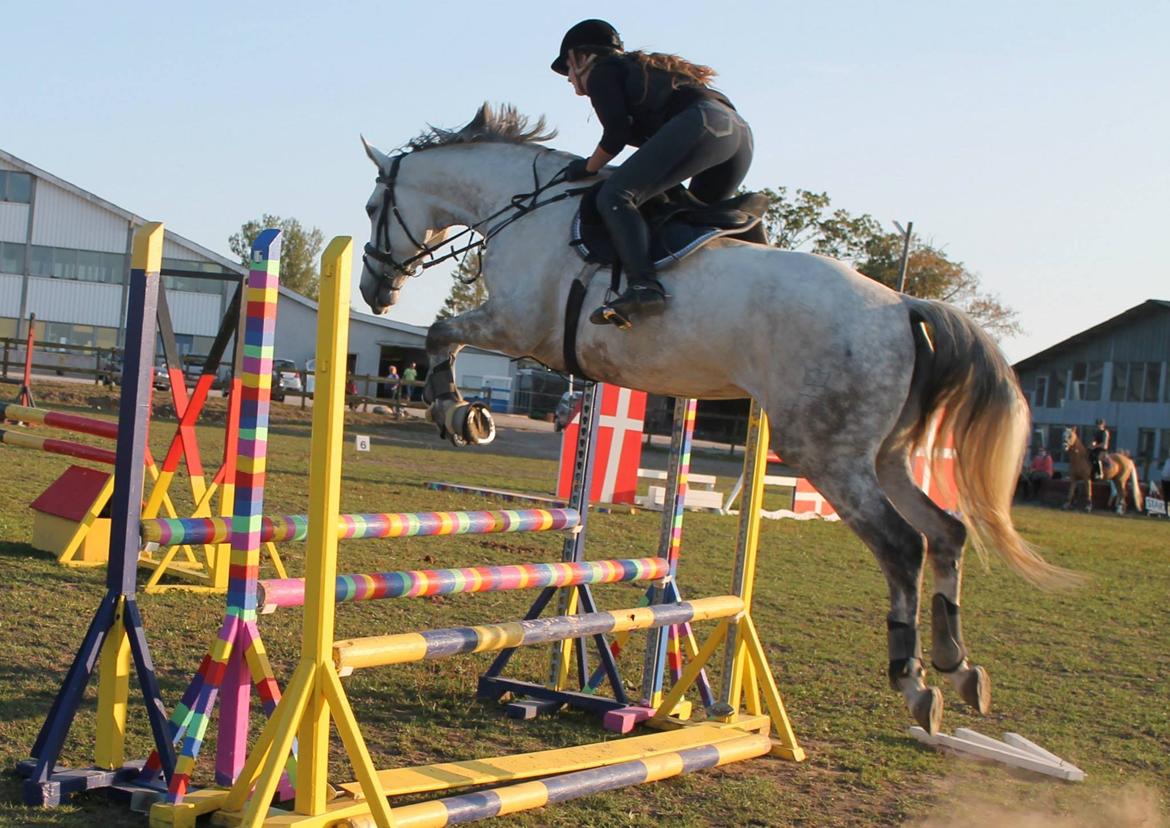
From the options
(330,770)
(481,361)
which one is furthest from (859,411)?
(481,361)

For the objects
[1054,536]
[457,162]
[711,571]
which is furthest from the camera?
[1054,536]

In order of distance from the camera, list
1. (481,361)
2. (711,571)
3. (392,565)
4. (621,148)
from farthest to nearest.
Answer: (481,361) < (711,571) < (392,565) < (621,148)

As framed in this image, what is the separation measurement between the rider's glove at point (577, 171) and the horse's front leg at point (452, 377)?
0.69 meters

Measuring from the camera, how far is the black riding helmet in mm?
5191

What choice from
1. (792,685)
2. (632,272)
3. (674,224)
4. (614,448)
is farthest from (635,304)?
(614,448)

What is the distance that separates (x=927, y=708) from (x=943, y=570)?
0.56 metres

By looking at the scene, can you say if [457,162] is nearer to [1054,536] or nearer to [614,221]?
[614,221]

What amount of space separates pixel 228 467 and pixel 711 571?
182 inches

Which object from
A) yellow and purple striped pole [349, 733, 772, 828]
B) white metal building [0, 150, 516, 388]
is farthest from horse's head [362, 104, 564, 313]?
white metal building [0, 150, 516, 388]

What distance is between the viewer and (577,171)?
5418 mm

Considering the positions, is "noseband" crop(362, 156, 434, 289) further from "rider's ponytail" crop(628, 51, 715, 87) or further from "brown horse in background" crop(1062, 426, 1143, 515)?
"brown horse in background" crop(1062, 426, 1143, 515)

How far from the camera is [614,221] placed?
4.87m

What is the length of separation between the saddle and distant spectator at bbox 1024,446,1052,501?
2689 centimetres

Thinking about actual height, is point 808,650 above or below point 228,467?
below
